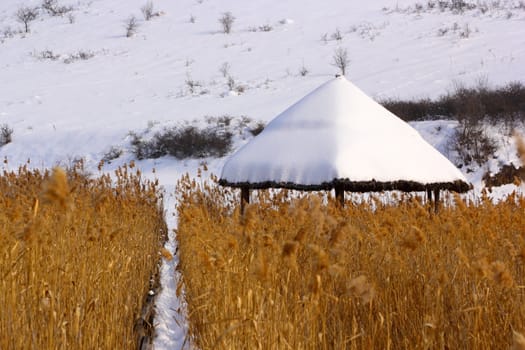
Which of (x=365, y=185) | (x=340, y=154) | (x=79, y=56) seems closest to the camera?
(x=365, y=185)

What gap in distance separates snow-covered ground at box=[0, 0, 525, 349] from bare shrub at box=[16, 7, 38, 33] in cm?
45

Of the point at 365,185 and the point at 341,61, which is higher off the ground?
the point at 341,61

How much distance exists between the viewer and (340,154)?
7125 mm

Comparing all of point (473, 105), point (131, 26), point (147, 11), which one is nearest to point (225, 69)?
point (131, 26)

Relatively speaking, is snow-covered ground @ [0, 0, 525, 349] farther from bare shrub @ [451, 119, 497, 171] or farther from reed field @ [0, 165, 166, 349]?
reed field @ [0, 165, 166, 349]

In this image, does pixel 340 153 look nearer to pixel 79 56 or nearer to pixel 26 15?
pixel 79 56

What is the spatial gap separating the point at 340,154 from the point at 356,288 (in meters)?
5.27

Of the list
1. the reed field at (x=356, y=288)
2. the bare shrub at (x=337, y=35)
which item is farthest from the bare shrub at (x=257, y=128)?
the reed field at (x=356, y=288)

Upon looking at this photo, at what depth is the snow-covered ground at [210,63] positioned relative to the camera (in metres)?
17.9

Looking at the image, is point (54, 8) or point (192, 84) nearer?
point (192, 84)

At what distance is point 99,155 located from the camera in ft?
55.0

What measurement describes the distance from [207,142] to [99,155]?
3.01 metres

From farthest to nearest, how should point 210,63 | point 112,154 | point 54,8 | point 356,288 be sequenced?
point 54,8, point 210,63, point 112,154, point 356,288

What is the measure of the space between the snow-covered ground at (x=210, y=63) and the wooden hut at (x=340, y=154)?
13.3ft
